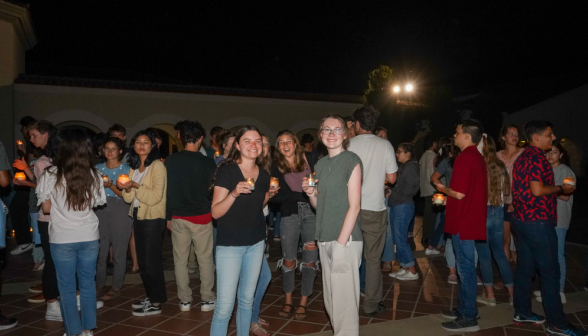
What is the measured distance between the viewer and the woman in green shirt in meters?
3.21

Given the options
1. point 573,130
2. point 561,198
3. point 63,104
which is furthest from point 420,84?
point 561,198

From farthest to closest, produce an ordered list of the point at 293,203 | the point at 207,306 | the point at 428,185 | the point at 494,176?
the point at 428,185
the point at 207,306
the point at 494,176
the point at 293,203

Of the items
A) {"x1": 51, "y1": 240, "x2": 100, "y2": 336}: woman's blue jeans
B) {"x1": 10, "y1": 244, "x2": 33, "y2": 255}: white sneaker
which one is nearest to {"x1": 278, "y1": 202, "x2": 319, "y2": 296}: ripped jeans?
{"x1": 51, "y1": 240, "x2": 100, "y2": 336}: woman's blue jeans

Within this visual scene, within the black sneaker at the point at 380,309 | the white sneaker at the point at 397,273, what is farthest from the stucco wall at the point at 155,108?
the black sneaker at the point at 380,309

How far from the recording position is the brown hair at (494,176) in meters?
4.61

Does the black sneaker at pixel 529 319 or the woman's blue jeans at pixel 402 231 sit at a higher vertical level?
the woman's blue jeans at pixel 402 231

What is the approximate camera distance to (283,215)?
14.3ft

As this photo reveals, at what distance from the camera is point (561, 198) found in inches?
187

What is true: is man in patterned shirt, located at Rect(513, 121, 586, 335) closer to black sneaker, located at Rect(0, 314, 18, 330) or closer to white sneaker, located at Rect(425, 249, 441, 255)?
white sneaker, located at Rect(425, 249, 441, 255)

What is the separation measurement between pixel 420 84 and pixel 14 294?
31.0m

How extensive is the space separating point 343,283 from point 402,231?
2874 millimetres

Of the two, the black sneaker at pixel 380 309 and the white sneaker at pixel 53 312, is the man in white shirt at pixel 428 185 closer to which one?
the black sneaker at pixel 380 309

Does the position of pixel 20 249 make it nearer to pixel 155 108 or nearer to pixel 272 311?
pixel 272 311

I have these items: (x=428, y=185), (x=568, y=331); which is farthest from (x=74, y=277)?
(x=428, y=185)
